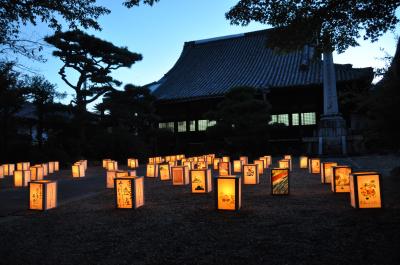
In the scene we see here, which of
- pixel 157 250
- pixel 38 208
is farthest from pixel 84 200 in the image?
pixel 157 250

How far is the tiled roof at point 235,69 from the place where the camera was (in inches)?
946

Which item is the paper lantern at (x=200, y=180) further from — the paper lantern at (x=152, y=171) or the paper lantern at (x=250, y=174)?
the paper lantern at (x=152, y=171)

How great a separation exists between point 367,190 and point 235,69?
972 inches

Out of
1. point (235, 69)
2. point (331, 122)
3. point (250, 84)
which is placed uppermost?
point (235, 69)

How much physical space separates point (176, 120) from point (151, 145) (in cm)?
420

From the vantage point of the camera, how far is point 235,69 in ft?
95.7

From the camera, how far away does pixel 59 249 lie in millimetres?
3828

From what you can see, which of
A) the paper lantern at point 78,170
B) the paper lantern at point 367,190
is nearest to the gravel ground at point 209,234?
the paper lantern at point 367,190

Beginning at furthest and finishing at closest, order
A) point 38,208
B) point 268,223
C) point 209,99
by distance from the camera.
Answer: point 209,99
point 38,208
point 268,223

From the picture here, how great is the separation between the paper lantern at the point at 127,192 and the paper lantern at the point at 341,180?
12.9 ft

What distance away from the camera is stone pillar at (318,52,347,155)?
760 inches

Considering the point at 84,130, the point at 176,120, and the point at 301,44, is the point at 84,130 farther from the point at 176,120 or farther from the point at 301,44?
the point at 301,44

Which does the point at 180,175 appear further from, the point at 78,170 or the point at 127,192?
the point at 78,170

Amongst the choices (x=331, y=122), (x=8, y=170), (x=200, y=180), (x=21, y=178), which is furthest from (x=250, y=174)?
(x=331, y=122)
